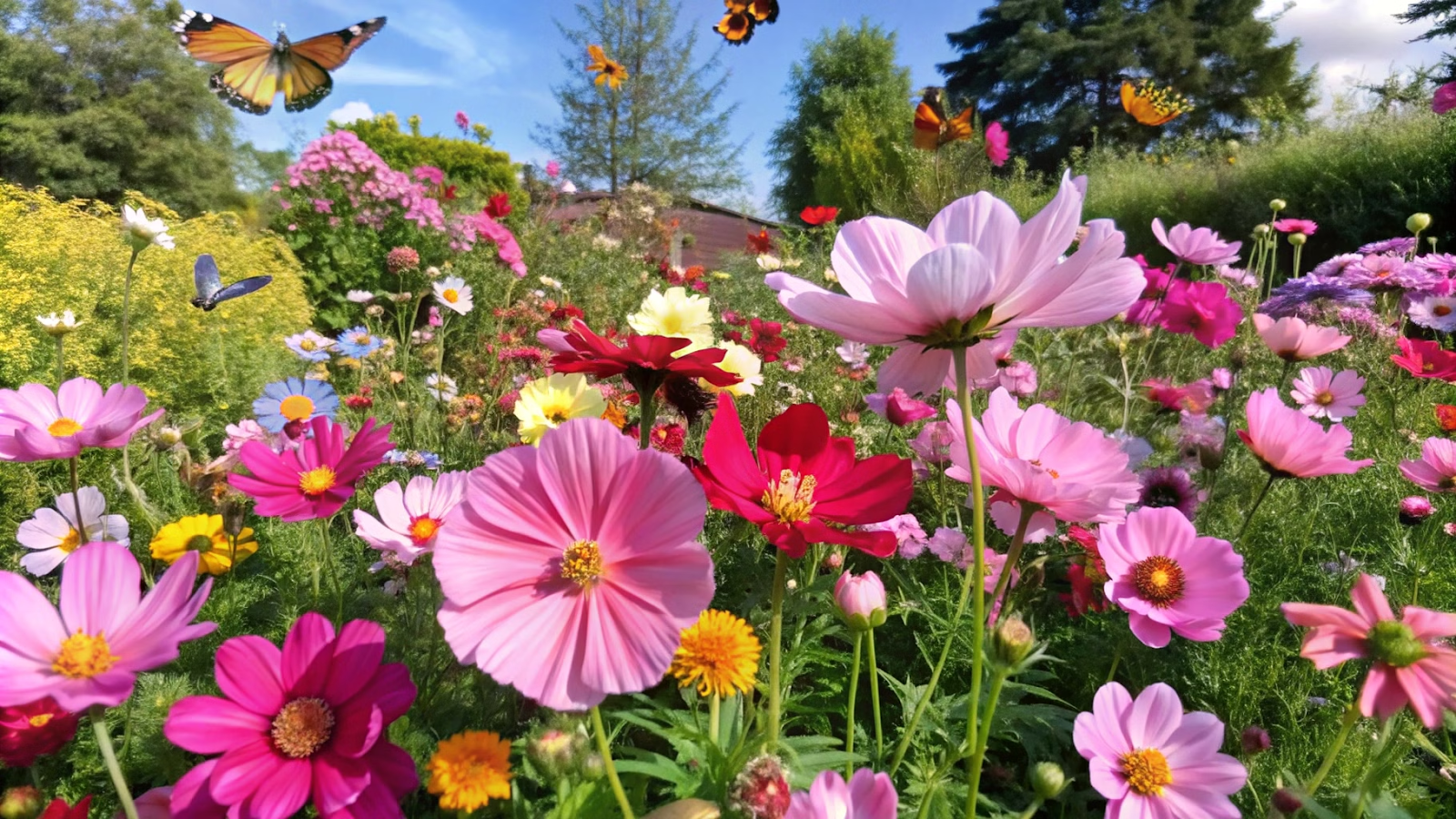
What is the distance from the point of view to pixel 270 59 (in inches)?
185

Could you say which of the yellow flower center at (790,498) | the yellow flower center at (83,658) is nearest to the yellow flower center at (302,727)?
the yellow flower center at (83,658)

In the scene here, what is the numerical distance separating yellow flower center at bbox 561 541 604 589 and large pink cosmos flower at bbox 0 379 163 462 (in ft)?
1.79

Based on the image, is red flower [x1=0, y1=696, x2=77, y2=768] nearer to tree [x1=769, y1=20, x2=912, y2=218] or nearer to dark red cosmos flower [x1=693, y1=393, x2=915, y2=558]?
dark red cosmos flower [x1=693, y1=393, x2=915, y2=558]

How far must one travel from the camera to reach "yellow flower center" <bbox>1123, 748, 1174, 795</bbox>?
67cm

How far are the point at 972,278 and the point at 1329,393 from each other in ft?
5.08

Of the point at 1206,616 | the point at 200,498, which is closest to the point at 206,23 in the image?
the point at 200,498

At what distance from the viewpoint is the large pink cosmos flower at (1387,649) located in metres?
0.53

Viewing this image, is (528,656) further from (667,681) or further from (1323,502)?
(1323,502)

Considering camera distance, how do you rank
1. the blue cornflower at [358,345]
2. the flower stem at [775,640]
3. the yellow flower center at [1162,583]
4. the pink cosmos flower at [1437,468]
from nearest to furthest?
the flower stem at [775,640], the yellow flower center at [1162,583], the pink cosmos flower at [1437,468], the blue cornflower at [358,345]

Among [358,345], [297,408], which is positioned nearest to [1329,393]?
[297,408]

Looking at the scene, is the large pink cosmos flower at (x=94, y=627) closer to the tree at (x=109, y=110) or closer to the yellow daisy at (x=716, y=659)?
the yellow daisy at (x=716, y=659)

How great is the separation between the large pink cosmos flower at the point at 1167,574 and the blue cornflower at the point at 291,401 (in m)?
1.62

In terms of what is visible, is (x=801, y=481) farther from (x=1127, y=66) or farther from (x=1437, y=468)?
(x=1127, y=66)

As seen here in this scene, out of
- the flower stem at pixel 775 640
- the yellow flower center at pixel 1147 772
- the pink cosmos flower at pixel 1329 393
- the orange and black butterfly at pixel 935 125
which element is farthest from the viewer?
the orange and black butterfly at pixel 935 125
